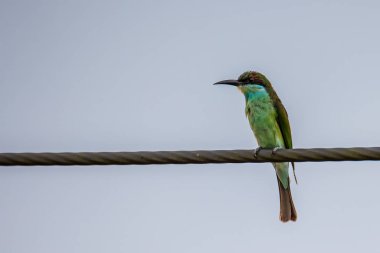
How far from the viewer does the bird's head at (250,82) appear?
19.2 feet

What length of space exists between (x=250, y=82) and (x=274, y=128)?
62cm

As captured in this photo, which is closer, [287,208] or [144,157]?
[144,157]

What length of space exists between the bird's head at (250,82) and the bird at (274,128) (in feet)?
0.24

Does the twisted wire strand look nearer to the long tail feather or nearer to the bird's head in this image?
the long tail feather

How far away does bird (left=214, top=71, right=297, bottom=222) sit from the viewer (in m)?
5.48

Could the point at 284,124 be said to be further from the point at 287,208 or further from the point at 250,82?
the point at 287,208

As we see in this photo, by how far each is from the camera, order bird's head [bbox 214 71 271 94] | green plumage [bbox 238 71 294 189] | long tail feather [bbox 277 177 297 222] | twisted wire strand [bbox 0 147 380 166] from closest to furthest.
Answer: twisted wire strand [bbox 0 147 380 166] → long tail feather [bbox 277 177 297 222] → green plumage [bbox 238 71 294 189] → bird's head [bbox 214 71 271 94]

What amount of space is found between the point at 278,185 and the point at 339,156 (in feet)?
8.58

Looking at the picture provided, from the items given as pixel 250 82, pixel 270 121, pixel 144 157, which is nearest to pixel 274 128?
pixel 270 121

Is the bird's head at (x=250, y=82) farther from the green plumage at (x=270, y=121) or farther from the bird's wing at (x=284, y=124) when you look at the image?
the bird's wing at (x=284, y=124)

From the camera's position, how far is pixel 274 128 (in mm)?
5512

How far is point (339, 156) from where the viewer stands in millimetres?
3066

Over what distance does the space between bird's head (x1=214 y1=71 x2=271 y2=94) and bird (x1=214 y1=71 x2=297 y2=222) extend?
0.07 meters

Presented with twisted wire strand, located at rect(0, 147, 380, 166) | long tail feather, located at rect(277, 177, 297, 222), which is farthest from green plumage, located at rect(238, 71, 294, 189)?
twisted wire strand, located at rect(0, 147, 380, 166)
